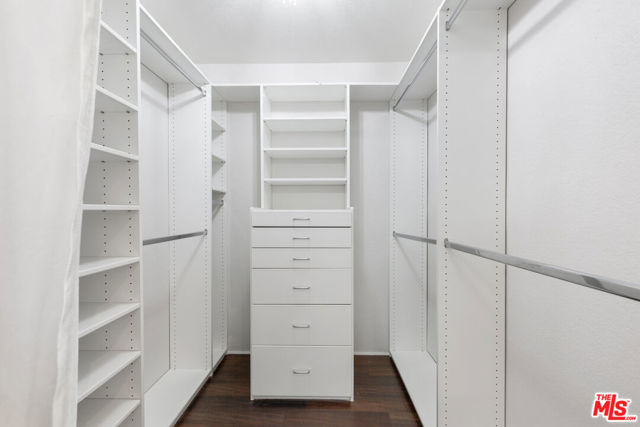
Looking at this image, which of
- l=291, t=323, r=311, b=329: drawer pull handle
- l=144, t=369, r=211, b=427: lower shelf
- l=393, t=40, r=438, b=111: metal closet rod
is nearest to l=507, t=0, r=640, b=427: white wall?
l=393, t=40, r=438, b=111: metal closet rod

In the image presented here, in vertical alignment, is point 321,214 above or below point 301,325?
above

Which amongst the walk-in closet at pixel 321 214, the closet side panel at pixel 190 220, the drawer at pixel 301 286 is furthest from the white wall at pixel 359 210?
the drawer at pixel 301 286

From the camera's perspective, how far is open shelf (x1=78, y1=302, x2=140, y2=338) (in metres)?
1.04

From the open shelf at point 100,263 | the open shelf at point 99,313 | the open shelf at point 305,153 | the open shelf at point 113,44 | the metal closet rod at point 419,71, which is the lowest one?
the open shelf at point 99,313

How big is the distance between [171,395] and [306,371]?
2.70 ft

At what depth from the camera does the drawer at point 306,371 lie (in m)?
1.88

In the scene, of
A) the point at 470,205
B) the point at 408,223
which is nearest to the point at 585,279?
the point at 470,205

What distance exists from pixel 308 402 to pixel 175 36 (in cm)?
255

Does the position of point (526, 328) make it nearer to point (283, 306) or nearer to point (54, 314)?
point (283, 306)

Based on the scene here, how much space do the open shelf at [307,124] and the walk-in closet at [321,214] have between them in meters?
0.03

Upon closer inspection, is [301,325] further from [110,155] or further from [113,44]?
[113,44]

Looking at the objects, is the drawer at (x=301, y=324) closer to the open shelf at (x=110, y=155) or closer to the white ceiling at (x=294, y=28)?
the open shelf at (x=110, y=155)

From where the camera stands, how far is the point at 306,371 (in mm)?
1874

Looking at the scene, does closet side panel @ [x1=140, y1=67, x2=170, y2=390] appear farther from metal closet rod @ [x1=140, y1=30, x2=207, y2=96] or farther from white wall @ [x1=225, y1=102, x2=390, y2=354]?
white wall @ [x1=225, y1=102, x2=390, y2=354]
